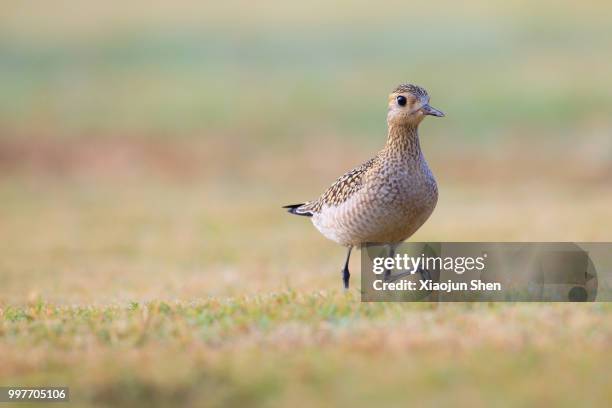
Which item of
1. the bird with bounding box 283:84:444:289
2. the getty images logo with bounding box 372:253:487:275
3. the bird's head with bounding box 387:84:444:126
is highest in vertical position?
the bird's head with bounding box 387:84:444:126

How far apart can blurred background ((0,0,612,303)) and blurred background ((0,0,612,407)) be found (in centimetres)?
13

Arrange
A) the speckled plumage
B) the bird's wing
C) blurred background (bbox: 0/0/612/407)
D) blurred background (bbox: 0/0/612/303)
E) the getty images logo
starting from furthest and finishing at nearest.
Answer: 1. blurred background (bbox: 0/0/612/303)
2. the bird's wing
3. the speckled plumage
4. the getty images logo
5. blurred background (bbox: 0/0/612/407)

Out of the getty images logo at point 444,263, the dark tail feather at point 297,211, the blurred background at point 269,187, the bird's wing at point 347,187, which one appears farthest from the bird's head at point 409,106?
the blurred background at point 269,187

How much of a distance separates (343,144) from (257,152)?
288 centimetres

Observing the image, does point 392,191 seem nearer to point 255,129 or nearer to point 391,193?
point 391,193

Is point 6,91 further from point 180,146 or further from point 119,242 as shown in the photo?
point 119,242

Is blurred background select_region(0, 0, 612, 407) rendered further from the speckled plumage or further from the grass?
the speckled plumage

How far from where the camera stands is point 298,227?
Result: 2286 cm

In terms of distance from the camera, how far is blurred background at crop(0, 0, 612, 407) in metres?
6.73

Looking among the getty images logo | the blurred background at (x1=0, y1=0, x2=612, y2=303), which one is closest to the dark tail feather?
the getty images logo

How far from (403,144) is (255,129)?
24.4 metres

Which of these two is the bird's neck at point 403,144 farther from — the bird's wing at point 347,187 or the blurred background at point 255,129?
the blurred background at point 255,129

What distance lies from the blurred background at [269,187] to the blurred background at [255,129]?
0.13 m

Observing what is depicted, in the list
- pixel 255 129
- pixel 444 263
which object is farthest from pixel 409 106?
pixel 255 129
